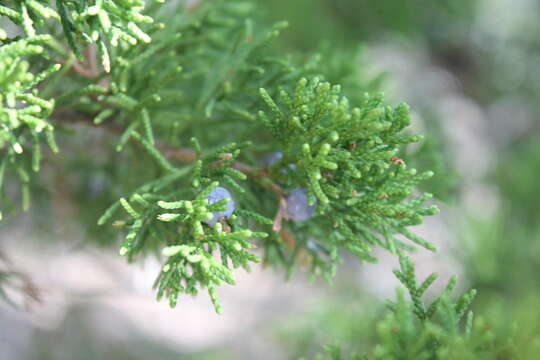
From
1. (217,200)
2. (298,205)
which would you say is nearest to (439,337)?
(298,205)

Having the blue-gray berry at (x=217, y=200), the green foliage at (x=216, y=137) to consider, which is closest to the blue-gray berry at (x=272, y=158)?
the green foliage at (x=216, y=137)

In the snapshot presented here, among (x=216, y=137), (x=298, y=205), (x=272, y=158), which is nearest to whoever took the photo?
(x=298, y=205)

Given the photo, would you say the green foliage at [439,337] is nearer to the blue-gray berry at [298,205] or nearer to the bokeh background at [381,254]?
the bokeh background at [381,254]

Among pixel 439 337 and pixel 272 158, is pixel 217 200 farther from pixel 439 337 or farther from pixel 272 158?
pixel 439 337

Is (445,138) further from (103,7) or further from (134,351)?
(134,351)

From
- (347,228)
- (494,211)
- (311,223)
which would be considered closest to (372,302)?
(494,211)
